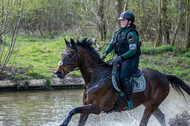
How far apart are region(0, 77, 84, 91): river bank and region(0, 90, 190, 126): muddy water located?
1.49 ft

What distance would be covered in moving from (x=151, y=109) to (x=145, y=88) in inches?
22.3

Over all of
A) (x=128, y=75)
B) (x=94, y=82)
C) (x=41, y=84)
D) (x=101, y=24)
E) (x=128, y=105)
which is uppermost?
(x=101, y=24)

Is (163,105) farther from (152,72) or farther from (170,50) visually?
(170,50)

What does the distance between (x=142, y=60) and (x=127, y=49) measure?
9662 millimetres

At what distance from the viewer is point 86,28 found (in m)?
18.6

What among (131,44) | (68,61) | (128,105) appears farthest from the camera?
(128,105)

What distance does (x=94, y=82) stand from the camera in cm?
544

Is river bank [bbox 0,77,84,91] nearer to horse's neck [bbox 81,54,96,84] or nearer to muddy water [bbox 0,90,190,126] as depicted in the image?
muddy water [bbox 0,90,190,126]

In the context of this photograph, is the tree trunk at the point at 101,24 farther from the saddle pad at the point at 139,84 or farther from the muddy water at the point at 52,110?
the saddle pad at the point at 139,84

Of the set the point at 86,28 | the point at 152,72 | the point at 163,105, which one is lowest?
the point at 163,105

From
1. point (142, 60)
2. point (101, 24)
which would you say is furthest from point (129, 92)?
point (101, 24)

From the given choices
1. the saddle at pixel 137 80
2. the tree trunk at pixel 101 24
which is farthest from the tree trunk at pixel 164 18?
the saddle at pixel 137 80

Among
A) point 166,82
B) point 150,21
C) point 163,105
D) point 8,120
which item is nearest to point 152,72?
point 166,82

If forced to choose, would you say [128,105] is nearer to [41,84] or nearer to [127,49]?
[127,49]
